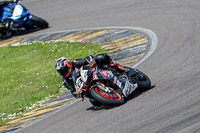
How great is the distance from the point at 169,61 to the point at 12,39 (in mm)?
9201

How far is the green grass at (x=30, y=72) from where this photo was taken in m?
11.5

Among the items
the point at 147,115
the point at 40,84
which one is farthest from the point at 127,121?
the point at 40,84

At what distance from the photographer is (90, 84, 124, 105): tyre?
26.8 ft

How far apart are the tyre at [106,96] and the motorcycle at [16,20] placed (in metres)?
9.97

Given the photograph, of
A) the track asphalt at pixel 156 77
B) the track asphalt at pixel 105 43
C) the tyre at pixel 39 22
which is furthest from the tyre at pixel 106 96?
the tyre at pixel 39 22

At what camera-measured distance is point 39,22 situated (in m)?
17.9

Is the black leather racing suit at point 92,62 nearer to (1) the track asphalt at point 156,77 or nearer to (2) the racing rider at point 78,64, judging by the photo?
(2) the racing rider at point 78,64

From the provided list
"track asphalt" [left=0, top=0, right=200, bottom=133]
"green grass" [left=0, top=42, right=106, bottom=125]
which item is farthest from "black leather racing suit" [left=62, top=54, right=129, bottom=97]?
"green grass" [left=0, top=42, right=106, bottom=125]

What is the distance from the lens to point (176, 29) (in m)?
13.1

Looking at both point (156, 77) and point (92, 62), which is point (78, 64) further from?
point (156, 77)

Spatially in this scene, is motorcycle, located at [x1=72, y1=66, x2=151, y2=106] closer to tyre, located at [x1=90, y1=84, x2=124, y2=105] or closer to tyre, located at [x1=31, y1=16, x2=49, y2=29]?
tyre, located at [x1=90, y1=84, x2=124, y2=105]

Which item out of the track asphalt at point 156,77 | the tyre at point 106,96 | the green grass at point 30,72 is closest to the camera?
the track asphalt at point 156,77

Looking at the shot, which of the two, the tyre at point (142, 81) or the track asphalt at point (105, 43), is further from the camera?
the track asphalt at point (105, 43)

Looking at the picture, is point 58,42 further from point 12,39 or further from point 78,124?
point 78,124
